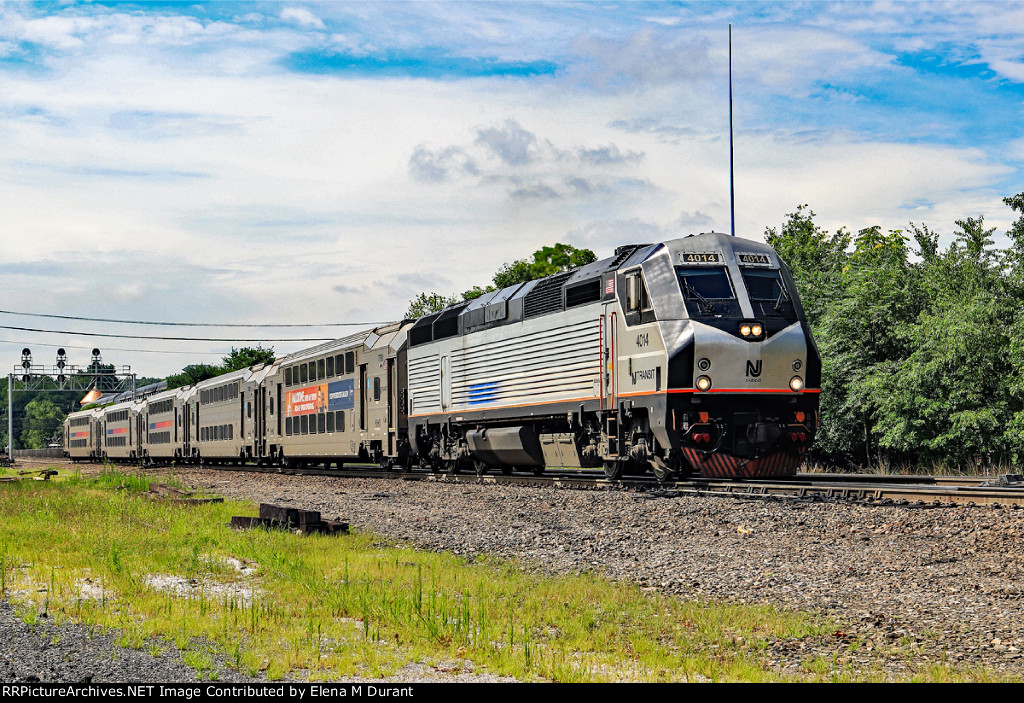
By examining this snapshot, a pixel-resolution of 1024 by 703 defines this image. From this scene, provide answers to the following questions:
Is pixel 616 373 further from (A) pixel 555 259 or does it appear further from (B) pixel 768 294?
(A) pixel 555 259

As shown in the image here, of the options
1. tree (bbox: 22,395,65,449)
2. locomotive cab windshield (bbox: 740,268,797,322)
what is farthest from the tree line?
tree (bbox: 22,395,65,449)

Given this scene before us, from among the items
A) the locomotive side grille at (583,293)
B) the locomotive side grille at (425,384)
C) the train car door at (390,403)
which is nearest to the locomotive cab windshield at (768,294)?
the locomotive side grille at (583,293)

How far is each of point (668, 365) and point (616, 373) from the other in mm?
1833

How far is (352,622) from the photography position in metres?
8.07

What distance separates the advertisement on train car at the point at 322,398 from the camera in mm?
32375

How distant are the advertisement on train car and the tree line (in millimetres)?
15096

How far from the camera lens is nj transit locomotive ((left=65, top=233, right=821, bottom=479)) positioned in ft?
55.6

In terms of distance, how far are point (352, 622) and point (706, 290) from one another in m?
11.2

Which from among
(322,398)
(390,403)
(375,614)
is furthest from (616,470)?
(322,398)

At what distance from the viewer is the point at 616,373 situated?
731 inches

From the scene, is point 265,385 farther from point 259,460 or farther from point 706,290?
point 706,290

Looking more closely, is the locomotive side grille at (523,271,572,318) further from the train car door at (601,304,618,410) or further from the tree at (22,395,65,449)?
the tree at (22,395,65,449)

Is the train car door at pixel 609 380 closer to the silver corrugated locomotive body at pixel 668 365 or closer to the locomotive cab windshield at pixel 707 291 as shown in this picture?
the silver corrugated locomotive body at pixel 668 365

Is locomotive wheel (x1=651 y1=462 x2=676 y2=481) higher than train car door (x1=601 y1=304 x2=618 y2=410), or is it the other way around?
train car door (x1=601 y1=304 x2=618 y2=410)
